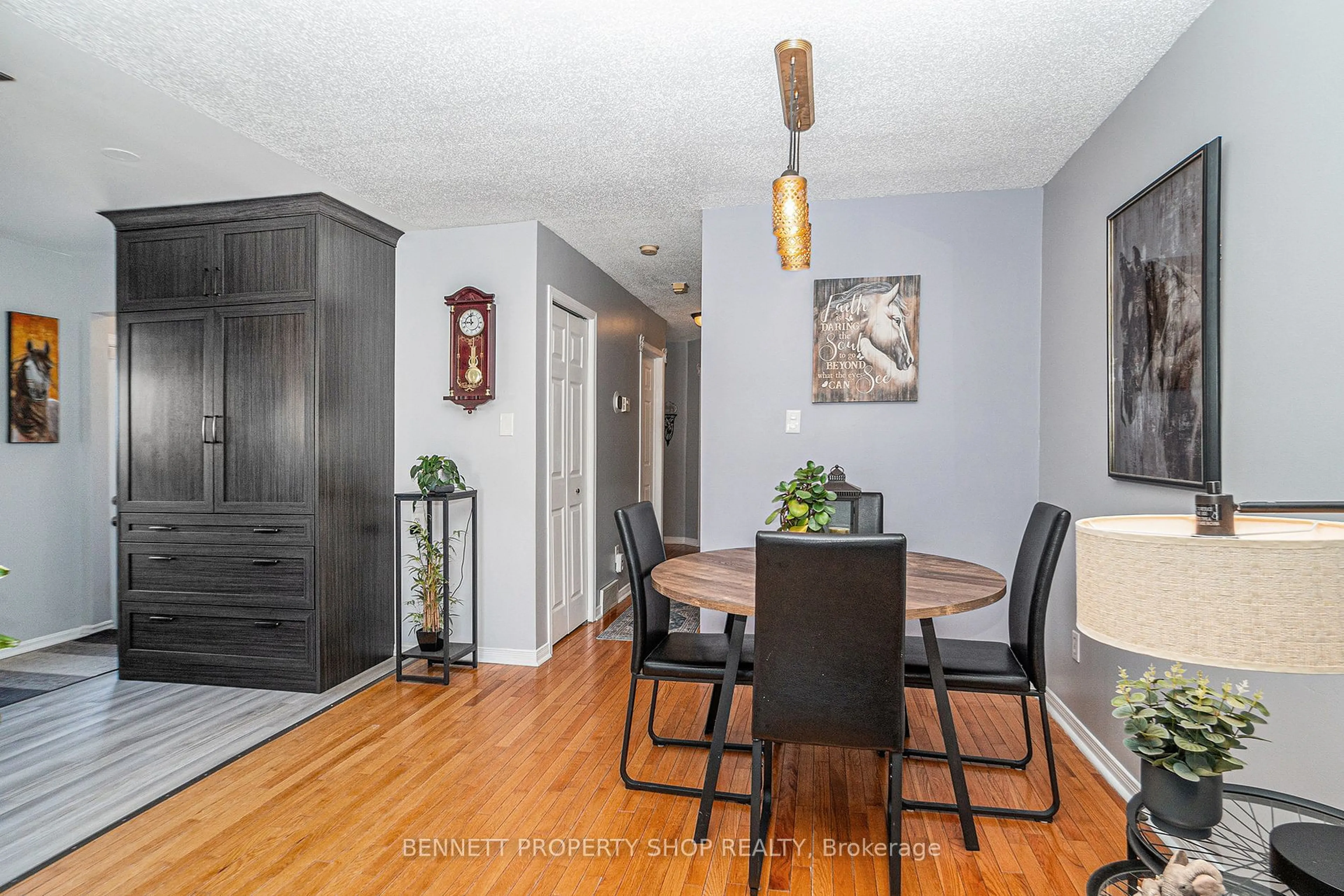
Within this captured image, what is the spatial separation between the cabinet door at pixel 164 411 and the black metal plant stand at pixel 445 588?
0.95 metres

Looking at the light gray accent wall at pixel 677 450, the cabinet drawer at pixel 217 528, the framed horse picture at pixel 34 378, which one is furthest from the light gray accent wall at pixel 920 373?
the light gray accent wall at pixel 677 450

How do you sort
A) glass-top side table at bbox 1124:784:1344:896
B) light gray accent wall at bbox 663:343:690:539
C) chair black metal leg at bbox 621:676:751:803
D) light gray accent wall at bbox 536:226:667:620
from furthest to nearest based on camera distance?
1. light gray accent wall at bbox 663:343:690:539
2. light gray accent wall at bbox 536:226:667:620
3. chair black metal leg at bbox 621:676:751:803
4. glass-top side table at bbox 1124:784:1344:896

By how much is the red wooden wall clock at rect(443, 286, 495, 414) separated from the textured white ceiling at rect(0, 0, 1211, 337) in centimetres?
57

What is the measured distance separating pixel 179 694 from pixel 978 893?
3.47 m

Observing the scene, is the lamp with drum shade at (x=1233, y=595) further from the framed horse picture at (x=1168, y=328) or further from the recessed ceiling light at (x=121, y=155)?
the recessed ceiling light at (x=121, y=155)

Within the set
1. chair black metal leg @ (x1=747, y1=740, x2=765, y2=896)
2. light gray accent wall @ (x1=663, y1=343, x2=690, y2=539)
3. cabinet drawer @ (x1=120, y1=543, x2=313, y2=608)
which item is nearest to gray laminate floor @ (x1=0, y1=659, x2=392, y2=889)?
cabinet drawer @ (x1=120, y1=543, x2=313, y2=608)

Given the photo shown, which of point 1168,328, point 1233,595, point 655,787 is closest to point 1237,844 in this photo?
point 1233,595

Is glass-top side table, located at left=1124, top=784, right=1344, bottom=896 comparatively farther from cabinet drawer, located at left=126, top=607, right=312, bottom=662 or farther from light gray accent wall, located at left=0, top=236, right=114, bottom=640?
light gray accent wall, located at left=0, top=236, right=114, bottom=640

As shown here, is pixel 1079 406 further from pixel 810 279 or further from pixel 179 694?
pixel 179 694

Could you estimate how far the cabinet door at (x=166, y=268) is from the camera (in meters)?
3.45

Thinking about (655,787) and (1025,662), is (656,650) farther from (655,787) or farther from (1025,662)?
(1025,662)

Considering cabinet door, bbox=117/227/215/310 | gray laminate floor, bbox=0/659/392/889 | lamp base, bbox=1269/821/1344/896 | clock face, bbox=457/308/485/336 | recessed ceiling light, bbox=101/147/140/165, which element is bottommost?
gray laminate floor, bbox=0/659/392/889

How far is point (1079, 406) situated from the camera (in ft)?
9.36

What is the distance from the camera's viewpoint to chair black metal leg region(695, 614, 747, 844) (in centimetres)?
202
